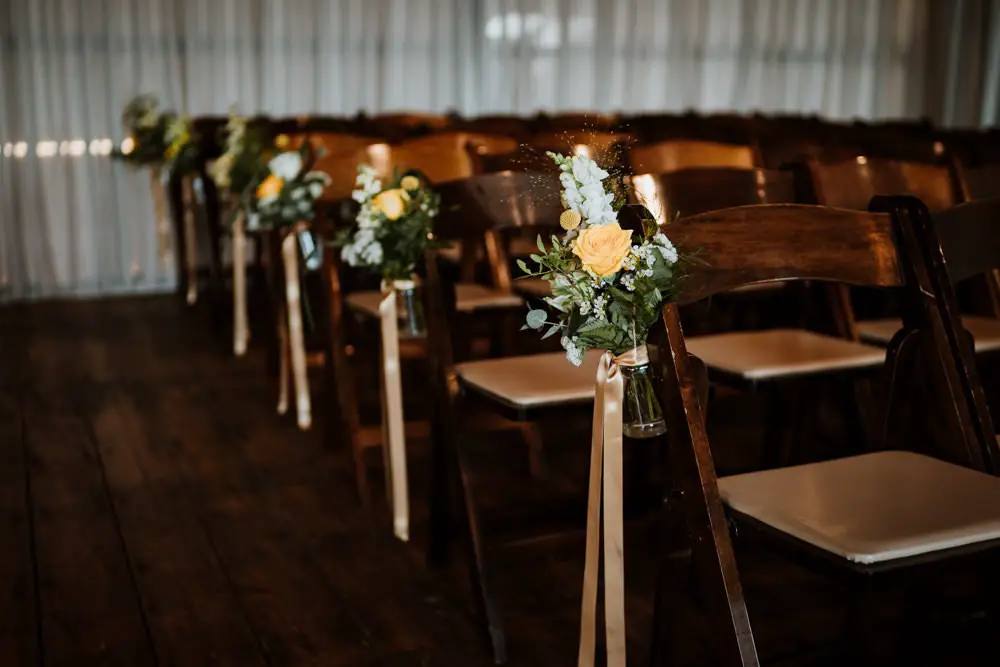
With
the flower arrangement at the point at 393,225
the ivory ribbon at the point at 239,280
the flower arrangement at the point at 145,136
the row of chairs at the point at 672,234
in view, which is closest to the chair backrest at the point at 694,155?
the row of chairs at the point at 672,234

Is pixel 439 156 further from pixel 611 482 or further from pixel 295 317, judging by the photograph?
pixel 611 482

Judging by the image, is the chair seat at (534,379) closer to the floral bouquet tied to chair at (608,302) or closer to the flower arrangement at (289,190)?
the floral bouquet tied to chair at (608,302)

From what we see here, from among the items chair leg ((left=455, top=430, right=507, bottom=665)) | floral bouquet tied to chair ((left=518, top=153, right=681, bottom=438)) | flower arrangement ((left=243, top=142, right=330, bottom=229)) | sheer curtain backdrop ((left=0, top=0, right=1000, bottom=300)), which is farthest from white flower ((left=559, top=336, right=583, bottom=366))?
sheer curtain backdrop ((left=0, top=0, right=1000, bottom=300))

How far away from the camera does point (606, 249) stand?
1.82 metres

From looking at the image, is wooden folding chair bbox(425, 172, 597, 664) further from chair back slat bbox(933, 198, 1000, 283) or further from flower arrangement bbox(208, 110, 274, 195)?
flower arrangement bbox(208, 110, 274, 195)

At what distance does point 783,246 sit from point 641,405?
409mm

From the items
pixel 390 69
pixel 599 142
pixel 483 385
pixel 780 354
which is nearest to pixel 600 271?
pixel 599 142

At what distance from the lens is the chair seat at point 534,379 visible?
246 centimetres

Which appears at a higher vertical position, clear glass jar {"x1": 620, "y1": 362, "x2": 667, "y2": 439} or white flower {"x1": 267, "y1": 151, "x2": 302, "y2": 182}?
white flower {"x1": 267, "y1": 151, "x2": 302, "y2": 182}

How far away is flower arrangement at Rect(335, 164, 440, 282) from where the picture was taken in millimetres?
3008

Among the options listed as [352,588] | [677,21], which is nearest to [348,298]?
[352,588]

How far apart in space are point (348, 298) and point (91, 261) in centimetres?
441

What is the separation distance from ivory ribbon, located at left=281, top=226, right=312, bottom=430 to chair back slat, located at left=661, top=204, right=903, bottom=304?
216 cm

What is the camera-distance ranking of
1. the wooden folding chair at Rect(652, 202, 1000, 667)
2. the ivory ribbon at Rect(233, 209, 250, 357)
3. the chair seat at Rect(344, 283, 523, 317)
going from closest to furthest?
the wooden folding chair at Rect(652, 202, 1000, 667)
the chair seat at Rect(344, 283, 523, 317)
the ivory ribbon at Rect(233, 209, 250, 357)
